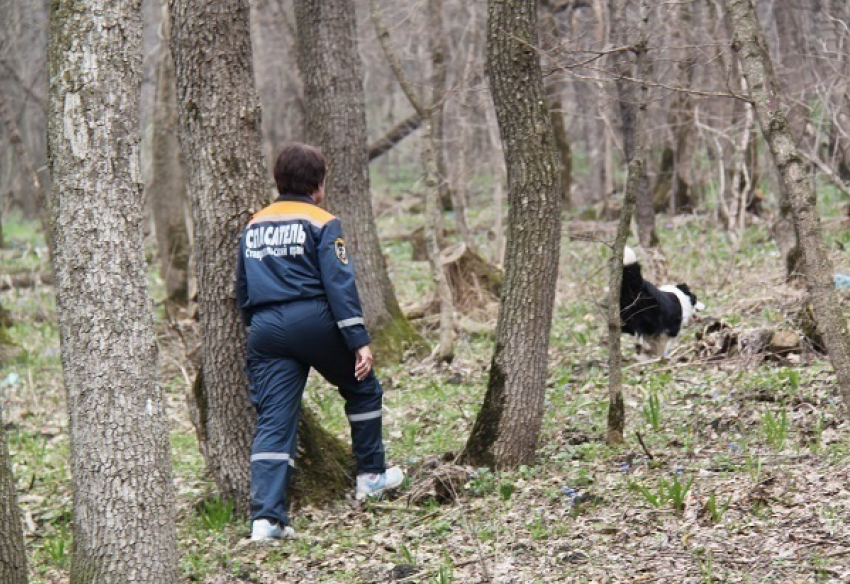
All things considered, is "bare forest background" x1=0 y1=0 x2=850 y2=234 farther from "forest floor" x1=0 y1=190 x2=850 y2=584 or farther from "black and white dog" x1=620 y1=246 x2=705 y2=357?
"forest floor" x1=0 y1=190 x2=850 y2=584

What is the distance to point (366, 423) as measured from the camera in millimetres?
6062

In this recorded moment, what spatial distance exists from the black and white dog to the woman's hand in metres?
2.52

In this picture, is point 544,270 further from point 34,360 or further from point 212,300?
point 34,360

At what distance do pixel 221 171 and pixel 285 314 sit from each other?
38.3 inches

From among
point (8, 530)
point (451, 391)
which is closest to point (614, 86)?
point (451, 391)

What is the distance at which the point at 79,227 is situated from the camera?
414 centimetres

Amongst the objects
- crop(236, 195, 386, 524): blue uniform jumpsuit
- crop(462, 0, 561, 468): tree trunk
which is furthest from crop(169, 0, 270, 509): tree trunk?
crop(462, 0, 561, 468): tree trunk

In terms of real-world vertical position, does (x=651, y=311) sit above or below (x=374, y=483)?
above

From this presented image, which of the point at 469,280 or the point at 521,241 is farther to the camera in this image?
the point at 469,280

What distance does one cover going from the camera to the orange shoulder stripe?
5668mm

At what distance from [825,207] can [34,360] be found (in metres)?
11.4

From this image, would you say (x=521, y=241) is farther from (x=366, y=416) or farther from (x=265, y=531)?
(x=265, y=531)

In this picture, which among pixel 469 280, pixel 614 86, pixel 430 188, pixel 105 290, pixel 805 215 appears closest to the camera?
pixel 105 290

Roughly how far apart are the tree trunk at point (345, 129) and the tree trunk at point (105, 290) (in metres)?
5.46
